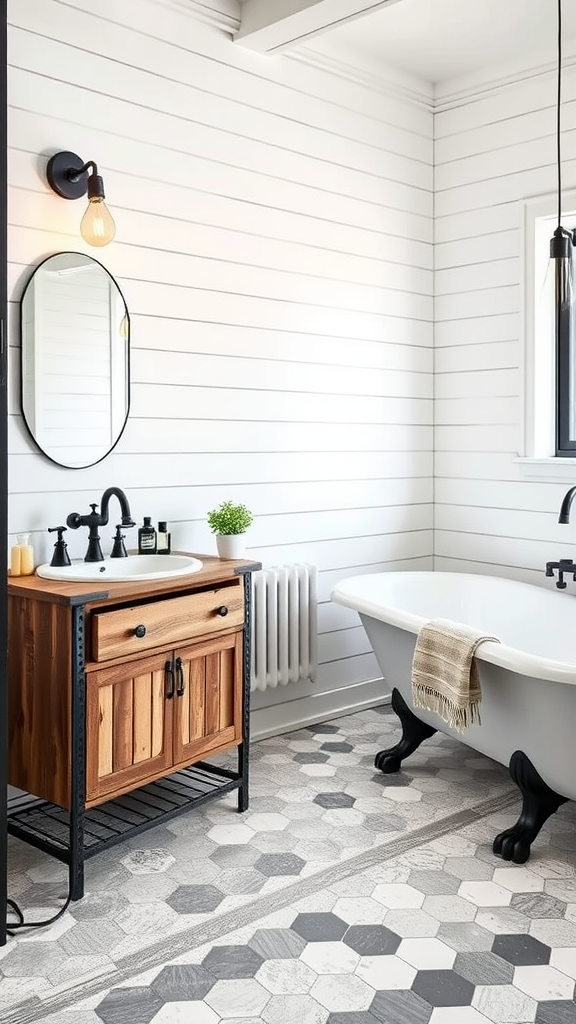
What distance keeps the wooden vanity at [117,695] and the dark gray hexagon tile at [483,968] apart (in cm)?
97

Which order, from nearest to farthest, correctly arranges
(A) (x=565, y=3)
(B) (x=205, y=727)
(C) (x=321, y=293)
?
(B) (x=205, y=727)
(A) (x=565, y=3)
(C) (x=321, y=293)

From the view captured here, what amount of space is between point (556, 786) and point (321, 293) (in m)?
2.20

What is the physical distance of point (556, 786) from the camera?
8.46ft

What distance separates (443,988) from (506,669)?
881mm

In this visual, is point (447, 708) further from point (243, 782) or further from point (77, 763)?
point (77, 763)

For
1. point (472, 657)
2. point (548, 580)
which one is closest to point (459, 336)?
point (548, 580)

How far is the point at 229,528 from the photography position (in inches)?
123

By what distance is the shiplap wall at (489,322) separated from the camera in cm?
386

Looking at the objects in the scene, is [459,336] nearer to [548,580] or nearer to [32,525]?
[548,580]

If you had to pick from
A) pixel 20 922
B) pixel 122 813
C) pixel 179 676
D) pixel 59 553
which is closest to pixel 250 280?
pixel 59 553

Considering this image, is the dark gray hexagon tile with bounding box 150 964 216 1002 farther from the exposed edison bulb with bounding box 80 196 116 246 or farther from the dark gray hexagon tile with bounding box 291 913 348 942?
the exposed edison bulb with bounding box 80 196 116 246

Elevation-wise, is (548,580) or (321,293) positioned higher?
(321,293)

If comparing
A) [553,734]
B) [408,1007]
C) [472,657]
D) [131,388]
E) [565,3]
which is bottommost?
[408,1007]

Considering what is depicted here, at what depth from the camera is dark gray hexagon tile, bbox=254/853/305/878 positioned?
2.53 m
